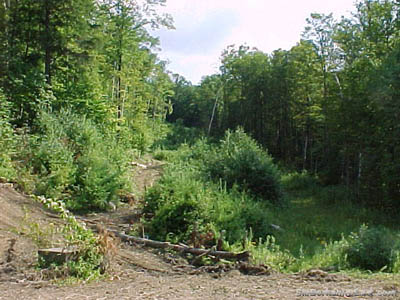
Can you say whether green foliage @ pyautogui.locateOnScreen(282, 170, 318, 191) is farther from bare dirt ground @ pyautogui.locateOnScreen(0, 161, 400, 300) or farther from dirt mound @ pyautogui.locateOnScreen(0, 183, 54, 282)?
bare dirt ground @ pyautogui.locateOnScreen(0, 161, 400, 300)

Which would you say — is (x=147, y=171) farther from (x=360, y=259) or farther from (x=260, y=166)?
(x=360, y=259)

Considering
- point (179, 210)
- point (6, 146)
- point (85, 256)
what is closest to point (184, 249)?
point (179, 210)

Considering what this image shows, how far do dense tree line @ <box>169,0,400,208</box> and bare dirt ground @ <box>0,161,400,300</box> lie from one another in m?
10.4

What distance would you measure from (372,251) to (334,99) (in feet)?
52.0

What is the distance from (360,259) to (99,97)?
39.7 feet

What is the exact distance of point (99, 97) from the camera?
15.9m

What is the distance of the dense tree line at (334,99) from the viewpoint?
15102mm

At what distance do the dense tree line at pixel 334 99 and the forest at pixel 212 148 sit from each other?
0.28 feet

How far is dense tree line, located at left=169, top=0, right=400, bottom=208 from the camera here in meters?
15.1

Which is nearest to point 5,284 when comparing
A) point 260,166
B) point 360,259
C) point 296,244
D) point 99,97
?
point 360,259

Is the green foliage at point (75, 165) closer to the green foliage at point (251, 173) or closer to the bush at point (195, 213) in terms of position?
the bush at point (195, 213)

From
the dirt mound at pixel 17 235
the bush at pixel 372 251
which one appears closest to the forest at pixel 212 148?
the bush at pixel 372 251

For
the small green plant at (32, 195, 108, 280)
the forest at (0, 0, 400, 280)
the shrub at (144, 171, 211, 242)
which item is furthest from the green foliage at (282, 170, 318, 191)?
the small green plant at (32, 195, 108, 280)

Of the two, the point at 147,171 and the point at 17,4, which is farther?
the point at 147,171
